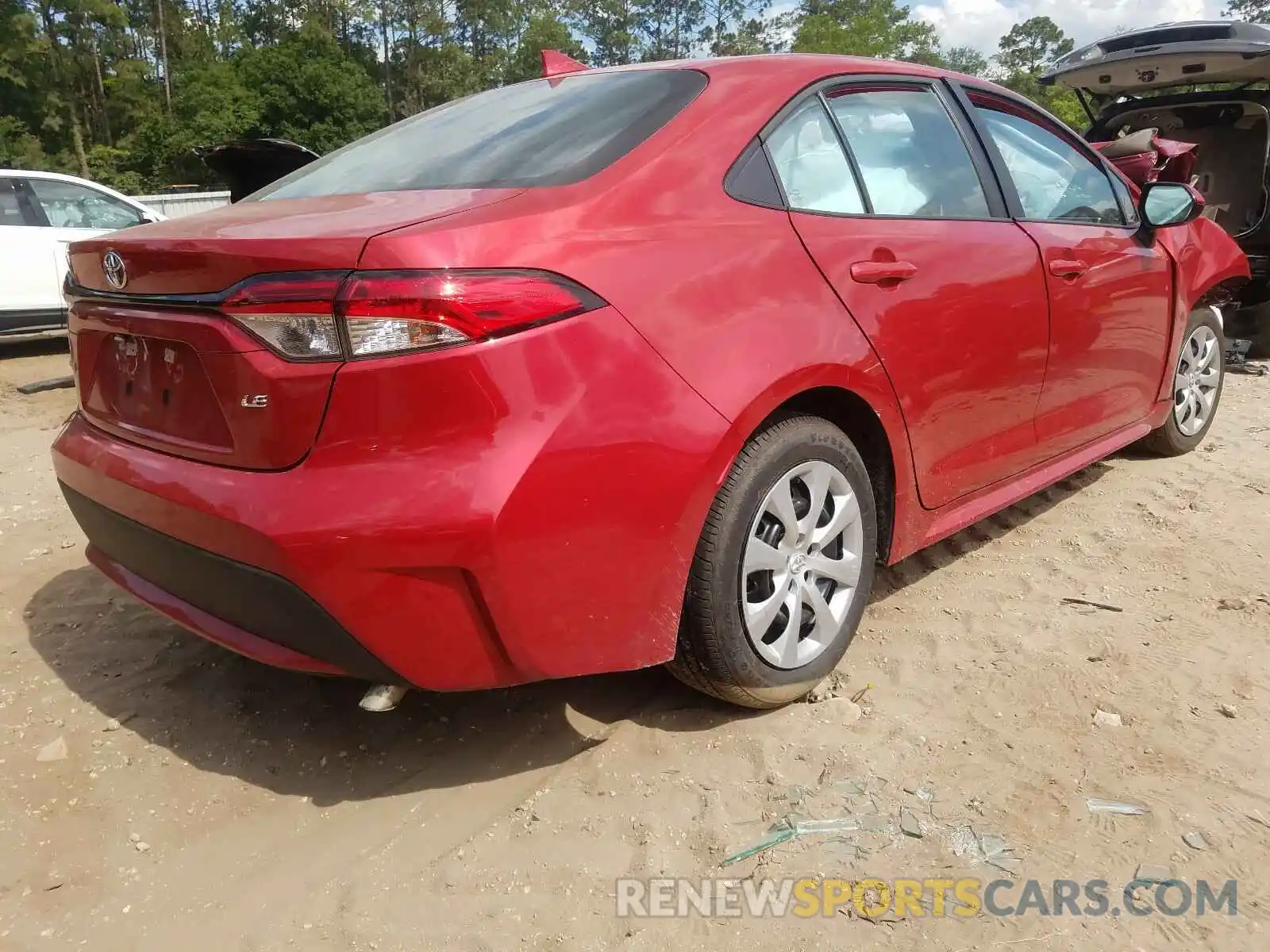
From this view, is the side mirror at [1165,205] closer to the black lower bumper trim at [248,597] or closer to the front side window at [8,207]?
the black lower bumper trim at [248,597]

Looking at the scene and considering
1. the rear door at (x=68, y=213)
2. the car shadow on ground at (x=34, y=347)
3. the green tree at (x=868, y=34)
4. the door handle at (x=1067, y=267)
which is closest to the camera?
the door handle at (x=1067, y=267)

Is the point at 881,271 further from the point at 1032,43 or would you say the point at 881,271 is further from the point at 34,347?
the point at 1032,43

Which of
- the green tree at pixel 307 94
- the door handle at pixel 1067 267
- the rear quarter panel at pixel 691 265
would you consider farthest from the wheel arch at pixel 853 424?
the green tree at pixel 307 94

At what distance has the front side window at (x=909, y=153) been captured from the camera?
2.57 m

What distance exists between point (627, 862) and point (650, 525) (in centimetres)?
71

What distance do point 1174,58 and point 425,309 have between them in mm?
5909

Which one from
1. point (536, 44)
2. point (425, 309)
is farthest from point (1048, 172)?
point (536, 44)

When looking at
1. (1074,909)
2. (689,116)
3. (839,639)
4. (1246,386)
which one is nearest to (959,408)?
(839,639)

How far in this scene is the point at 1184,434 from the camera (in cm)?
445

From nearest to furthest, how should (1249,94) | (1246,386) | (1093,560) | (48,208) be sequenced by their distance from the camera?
(1093,560)
(1246,386)
(1249,94)
(48,208)

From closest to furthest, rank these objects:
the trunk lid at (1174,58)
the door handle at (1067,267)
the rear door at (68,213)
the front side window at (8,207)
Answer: the door handle at (1067,267) → the trunk lid at (1174,58) → the front side window at (8,207) → the rear door at (68,213)

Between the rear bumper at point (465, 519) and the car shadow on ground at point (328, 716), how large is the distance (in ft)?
1.54

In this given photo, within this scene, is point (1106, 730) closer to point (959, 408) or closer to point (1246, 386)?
point (959, 408)

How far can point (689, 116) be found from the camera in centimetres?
217
